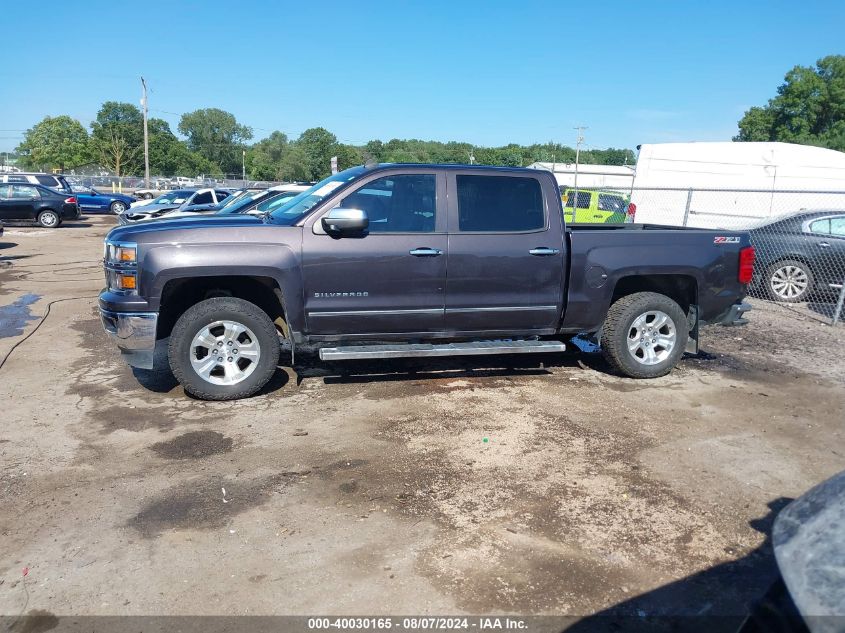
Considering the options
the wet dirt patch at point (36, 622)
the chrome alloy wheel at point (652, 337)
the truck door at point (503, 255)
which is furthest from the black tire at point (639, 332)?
the wet dirt patch at point (36, 622)

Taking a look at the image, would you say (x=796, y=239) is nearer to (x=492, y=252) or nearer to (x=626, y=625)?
(x=492, y=252)

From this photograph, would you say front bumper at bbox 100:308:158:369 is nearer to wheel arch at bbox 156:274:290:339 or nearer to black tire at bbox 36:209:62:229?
wheel arch at bbox 156:274:290:339

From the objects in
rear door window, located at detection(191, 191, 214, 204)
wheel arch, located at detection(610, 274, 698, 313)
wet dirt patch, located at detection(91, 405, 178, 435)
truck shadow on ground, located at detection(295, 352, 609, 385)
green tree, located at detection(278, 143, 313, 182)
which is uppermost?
green tree, located at detection(278, 143, 313, 182)

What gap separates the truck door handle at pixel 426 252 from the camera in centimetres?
558

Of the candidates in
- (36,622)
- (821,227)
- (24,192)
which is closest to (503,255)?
(36,622)

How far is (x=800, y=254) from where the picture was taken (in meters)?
10.7

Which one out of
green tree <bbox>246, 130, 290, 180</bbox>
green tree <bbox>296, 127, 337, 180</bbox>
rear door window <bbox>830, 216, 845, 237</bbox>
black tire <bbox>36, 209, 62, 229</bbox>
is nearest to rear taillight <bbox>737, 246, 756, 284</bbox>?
rear door window <bbox>830, 216, 845, 237</bbox>

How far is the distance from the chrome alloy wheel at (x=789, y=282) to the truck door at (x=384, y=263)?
7735 millimetres

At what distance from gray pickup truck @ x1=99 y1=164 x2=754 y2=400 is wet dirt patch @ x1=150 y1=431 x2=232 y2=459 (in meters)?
0.69

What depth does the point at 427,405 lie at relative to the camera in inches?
219

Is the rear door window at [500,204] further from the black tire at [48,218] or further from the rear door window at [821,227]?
the black tire at [48,218]

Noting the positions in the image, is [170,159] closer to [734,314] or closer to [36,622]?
[734,314]

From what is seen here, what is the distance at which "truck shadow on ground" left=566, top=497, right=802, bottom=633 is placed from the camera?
2.84 m

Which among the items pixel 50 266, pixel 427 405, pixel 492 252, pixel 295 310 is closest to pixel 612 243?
pixel 492 252
